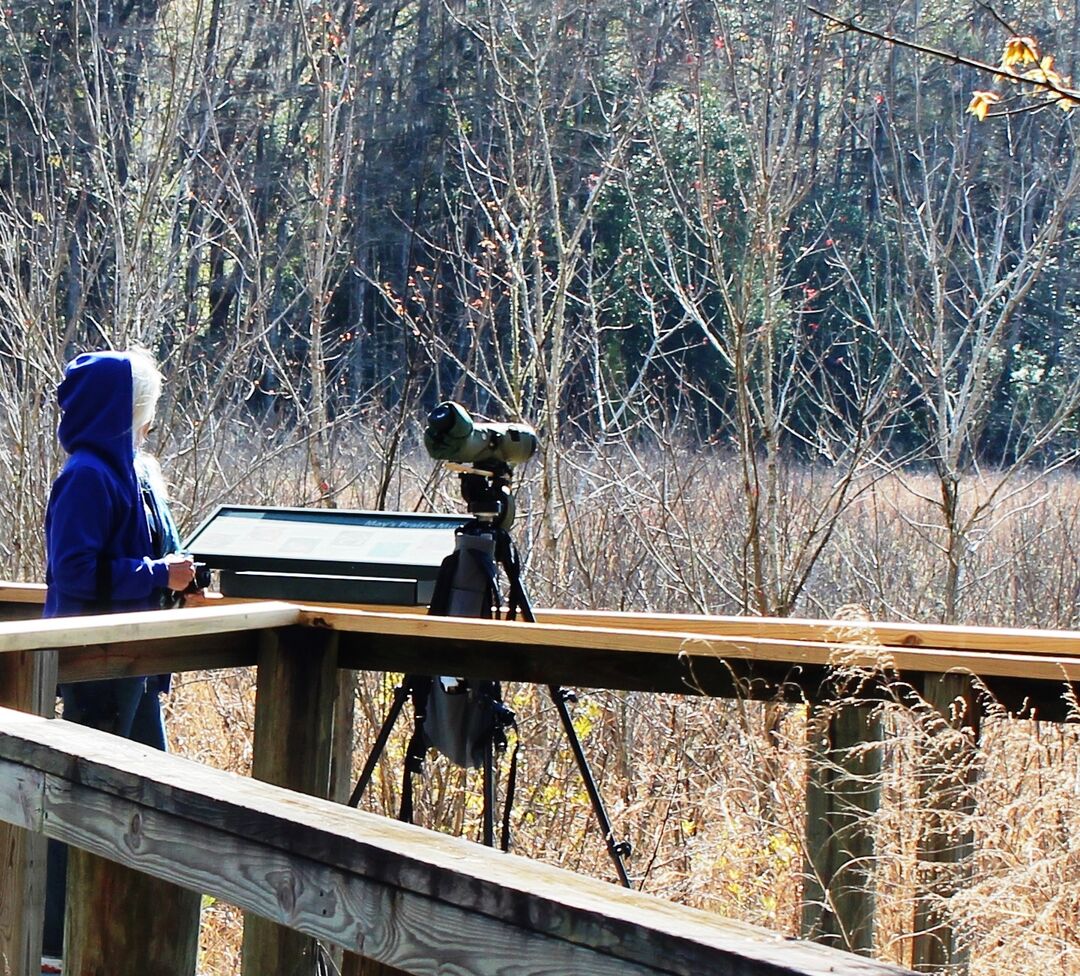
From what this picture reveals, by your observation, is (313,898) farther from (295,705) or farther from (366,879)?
(295,705)

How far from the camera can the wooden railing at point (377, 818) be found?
1113mm

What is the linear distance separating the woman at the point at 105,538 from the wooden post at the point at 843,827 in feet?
4.73

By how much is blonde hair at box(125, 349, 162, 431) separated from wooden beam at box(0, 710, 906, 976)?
1870mm

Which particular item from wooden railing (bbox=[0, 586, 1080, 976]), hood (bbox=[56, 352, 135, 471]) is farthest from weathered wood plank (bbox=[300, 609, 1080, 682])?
hood (bbox=[56, 352, 135, 471])

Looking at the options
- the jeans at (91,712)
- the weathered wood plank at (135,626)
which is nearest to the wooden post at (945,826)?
the weathered wood plank at (135,626)

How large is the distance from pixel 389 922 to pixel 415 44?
20680 millimetres

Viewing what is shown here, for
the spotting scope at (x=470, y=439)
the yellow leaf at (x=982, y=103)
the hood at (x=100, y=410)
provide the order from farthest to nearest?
the hood at (x=100, y=410)
the spotting scope at (x=470, y=439)
the yellow leaf at (x=982, y=103)

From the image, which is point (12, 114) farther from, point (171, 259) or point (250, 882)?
point (250, 882)

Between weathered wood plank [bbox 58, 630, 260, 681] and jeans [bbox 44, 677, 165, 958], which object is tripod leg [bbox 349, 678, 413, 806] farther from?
jeans [bbox 44, 677, 165, 958]

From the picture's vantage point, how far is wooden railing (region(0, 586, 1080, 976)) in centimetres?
111

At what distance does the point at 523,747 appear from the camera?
547 cm

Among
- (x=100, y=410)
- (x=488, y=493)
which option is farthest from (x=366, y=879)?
(x=100, y=410)

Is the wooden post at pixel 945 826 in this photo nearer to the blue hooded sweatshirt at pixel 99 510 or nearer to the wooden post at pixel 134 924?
the wooden post at pixel 134 924

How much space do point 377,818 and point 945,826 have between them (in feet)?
5.00
